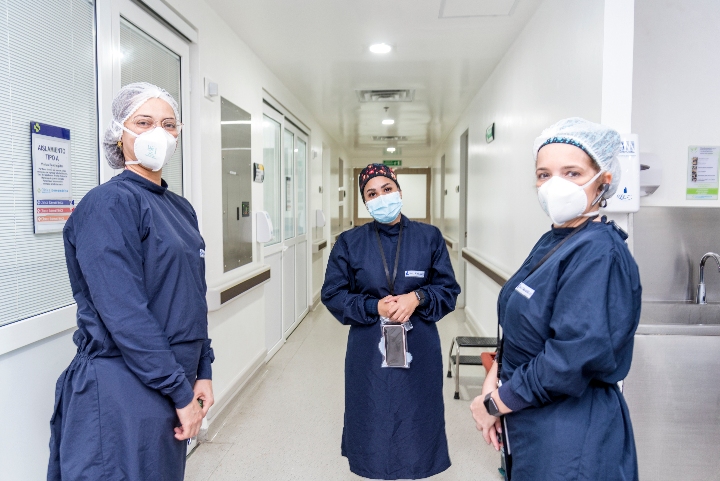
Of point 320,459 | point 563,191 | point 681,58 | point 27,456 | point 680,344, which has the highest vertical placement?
point 681,58

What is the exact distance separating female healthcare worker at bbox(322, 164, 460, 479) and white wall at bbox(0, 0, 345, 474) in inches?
40.8

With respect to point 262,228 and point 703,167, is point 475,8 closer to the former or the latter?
point 703,167

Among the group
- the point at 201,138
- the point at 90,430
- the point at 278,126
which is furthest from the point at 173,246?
the point at 278,126

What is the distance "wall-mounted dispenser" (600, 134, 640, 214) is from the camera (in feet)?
6.57

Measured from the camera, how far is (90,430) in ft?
3.96

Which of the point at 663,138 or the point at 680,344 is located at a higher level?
the point at 663,138

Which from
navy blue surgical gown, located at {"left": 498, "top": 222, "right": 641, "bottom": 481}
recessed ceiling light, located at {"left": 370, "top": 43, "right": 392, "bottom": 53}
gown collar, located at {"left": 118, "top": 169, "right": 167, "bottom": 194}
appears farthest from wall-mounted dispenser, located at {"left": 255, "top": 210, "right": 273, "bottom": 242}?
navy blue surgical gown, located at {"left": 498, "top": 222, "right": 641, "bottom": 481}

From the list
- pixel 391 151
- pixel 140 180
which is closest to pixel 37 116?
pixel 140 180

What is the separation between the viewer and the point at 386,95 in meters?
5.08

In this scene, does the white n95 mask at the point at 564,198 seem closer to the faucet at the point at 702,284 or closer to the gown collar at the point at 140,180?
the gown collar at the point at 140,180

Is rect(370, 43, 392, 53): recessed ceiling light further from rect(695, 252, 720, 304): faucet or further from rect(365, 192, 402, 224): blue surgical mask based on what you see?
rect(695, 252, 720, 304): faucet

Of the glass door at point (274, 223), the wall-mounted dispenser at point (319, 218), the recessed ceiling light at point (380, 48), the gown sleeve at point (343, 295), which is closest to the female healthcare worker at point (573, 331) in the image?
the gown sleeve at point (343, 295)

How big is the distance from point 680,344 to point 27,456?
8.37ft

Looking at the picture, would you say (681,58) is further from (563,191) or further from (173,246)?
(173,246)
